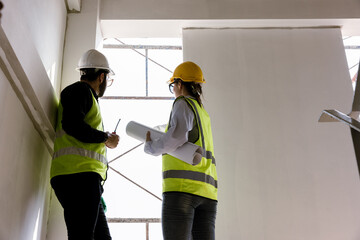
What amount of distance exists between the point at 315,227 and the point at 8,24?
2.63m

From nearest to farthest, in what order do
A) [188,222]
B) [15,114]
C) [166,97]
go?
[15,114] < [188,222] < [166,97]

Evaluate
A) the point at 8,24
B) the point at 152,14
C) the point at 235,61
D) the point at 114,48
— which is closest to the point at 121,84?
the point at 114,48

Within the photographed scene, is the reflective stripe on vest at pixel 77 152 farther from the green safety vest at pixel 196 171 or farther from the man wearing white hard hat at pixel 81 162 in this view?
the green safety vest at pixel 196 171

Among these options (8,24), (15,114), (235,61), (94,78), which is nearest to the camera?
(8,24)

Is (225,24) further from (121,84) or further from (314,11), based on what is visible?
Result: (121,84)

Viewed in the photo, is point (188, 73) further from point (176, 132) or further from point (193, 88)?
point (176, 132)

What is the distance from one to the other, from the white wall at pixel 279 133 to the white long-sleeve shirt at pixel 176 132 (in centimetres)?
111

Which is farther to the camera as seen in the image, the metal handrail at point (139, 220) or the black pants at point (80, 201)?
the metal handrail at point (139, 220)

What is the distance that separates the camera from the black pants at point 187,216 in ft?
6.80

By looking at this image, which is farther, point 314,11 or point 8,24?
point 314,11

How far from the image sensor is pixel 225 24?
3793mm

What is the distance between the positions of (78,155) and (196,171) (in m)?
0.64

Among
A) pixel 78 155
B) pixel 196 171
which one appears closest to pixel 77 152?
pixel 78 155

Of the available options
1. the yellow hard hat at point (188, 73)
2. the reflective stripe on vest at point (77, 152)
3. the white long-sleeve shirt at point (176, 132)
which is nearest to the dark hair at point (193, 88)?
the yellow hard hat at point (188, 73)
